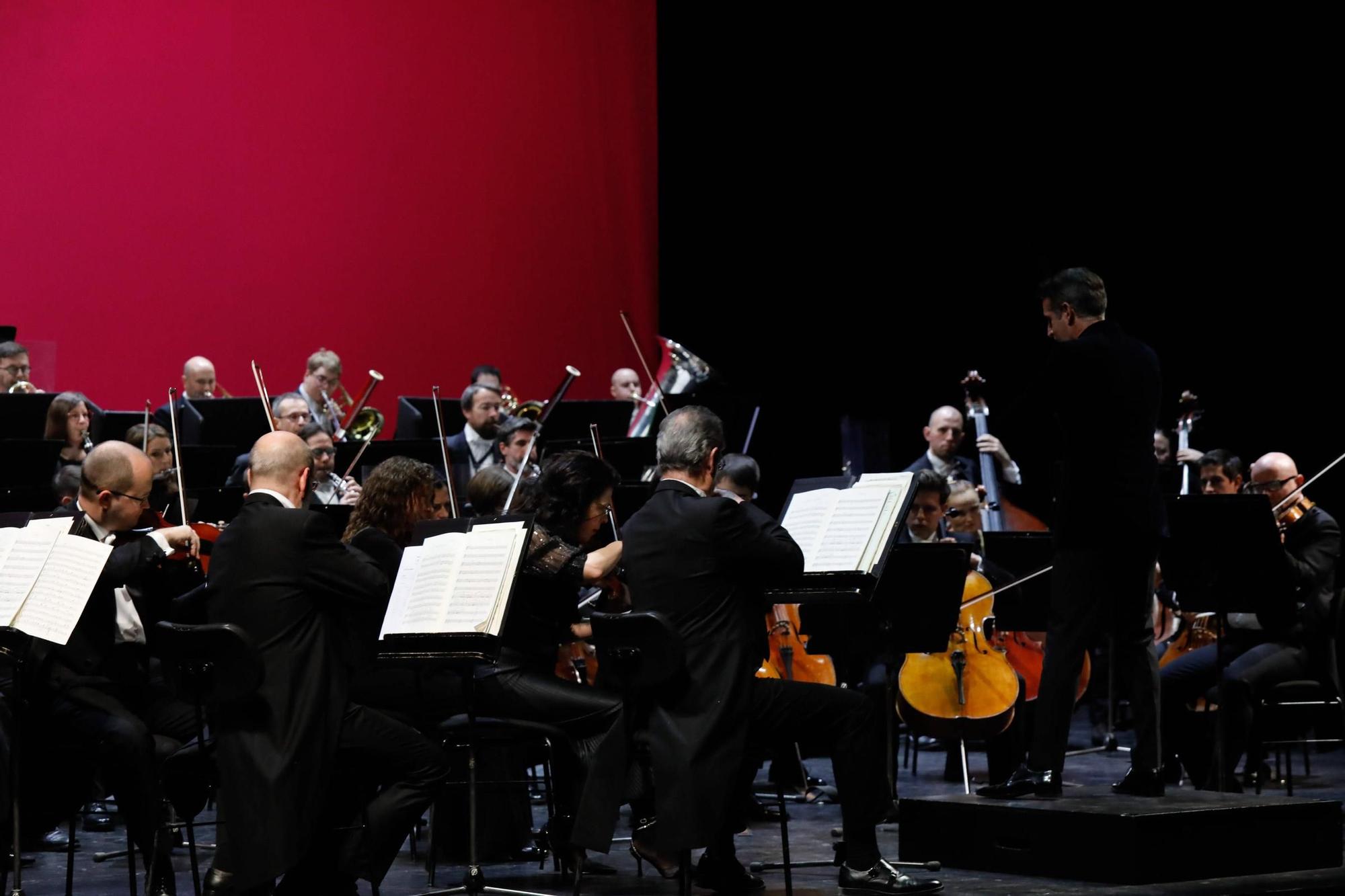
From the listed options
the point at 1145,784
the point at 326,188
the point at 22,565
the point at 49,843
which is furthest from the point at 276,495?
the point at 326,188

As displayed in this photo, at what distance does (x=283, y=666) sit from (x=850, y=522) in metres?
1.48

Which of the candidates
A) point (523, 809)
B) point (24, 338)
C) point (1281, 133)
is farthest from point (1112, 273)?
point (24, 338)

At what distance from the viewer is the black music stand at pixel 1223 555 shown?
5.43m

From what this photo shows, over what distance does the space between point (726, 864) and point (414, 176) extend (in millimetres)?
6418

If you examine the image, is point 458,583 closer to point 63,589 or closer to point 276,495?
point 276,495

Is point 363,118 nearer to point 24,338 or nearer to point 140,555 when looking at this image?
point 24,338

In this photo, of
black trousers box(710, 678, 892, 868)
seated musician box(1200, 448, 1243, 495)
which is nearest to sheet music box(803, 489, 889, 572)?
black trousers box(710, 678, 892, 868)

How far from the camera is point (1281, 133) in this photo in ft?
27.2

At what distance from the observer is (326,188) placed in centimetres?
993

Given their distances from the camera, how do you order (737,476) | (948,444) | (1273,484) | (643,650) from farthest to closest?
(948,444) < (1273,484) < (737,476) < (643,650)

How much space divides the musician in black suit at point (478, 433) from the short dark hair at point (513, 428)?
0.40m

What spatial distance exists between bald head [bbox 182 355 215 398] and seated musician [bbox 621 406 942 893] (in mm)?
4569

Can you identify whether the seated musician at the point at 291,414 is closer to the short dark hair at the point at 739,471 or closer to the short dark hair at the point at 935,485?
the short dark hair at the point at 739,471

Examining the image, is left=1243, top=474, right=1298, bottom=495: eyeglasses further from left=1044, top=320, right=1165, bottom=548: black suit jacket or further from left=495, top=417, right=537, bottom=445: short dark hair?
left=495, top=417, right=537, bottom=445: short dark hair
